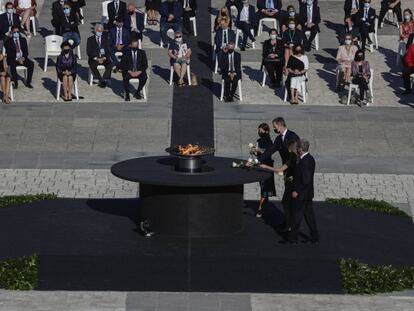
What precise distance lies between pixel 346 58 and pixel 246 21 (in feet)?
13.4

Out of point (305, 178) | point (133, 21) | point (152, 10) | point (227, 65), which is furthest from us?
point (152, 10)

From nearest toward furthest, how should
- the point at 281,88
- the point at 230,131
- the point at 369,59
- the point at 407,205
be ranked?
the point at 407,205 → the point at 230,131 → the point at 281,88 → the point at 369,59

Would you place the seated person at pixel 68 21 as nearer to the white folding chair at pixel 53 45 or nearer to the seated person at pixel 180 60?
the white folding chair at pixel 53 45

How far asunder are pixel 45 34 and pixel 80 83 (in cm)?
494

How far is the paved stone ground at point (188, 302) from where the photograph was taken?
20984 mm

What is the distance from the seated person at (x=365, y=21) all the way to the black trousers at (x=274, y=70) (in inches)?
165

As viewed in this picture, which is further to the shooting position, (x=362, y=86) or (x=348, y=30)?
(x=348, y=30)

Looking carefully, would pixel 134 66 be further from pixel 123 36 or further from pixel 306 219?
pixel 306 219

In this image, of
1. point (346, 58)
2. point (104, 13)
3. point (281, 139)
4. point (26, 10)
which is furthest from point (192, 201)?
point (104, 13)

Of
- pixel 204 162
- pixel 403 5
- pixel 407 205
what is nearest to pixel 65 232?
pixel 204 162

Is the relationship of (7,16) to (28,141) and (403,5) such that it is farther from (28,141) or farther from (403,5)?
(403,5)

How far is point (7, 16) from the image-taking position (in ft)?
127

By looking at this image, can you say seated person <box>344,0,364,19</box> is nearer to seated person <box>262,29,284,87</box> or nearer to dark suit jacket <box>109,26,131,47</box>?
seated person <box>262,29,284,87</box>

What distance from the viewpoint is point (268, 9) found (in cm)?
4109
